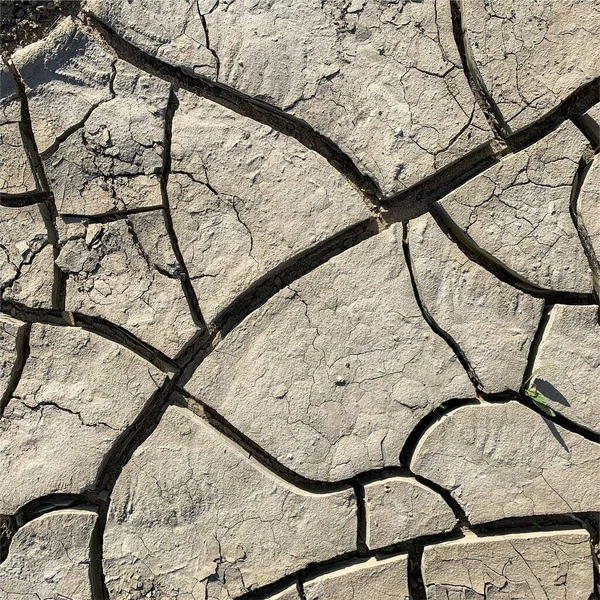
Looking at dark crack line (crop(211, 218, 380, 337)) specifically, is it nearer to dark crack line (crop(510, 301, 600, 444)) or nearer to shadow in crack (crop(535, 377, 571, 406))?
dark crack line (crop(510, 301, 600, 444))

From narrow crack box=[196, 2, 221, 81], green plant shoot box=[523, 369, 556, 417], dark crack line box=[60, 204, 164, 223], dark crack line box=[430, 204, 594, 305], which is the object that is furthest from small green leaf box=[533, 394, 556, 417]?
narrow crack box=[196, 2, 221, 81]

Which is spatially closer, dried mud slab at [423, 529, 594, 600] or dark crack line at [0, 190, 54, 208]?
dried mud slab at [423, 529, 594, 600]

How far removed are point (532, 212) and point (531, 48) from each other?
564 mm

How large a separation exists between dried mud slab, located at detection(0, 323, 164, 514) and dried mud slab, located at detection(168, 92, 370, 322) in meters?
0.40

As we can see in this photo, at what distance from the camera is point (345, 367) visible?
6.34 feet

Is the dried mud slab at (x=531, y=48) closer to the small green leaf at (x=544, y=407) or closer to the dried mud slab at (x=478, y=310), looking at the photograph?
the dried mud slab at (x=478, y=310)

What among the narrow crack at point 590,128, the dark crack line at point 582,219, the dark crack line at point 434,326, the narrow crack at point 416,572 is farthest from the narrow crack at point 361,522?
the narrow crack at point 590,128

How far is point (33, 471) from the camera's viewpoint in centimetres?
198

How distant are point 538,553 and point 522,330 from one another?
761 mm

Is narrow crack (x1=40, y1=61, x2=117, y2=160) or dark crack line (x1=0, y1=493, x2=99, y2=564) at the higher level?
narrow crack (x1=40, y1=61, x2=117, y2=160)

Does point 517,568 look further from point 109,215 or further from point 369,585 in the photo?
point 109,215

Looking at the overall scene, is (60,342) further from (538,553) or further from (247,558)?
(538,553)

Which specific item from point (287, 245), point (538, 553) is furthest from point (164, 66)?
point (538, 553)

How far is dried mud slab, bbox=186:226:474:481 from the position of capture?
1924mm
